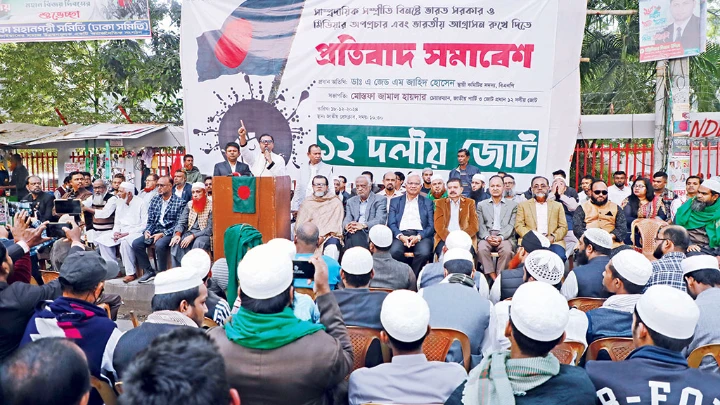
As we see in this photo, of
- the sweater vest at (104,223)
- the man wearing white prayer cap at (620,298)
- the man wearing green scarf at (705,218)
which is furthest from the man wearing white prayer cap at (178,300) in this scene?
the sweater vest at (104,223)

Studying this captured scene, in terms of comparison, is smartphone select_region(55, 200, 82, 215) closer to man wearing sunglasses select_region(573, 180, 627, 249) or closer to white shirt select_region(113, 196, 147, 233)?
white shirt select_region(113, 196, 147, 233)

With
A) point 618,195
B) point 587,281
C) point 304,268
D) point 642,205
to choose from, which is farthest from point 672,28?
point 304,268

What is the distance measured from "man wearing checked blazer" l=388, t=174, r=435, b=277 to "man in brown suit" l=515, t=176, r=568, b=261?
1.07 m

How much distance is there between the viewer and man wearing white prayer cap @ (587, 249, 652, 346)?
3238mm

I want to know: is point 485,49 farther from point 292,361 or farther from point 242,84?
point 292,361

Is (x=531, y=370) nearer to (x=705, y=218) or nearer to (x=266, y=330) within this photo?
(x=266, y=330)

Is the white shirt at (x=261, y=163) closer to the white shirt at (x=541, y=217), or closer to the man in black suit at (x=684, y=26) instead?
the white shirt at (x=541, y=217)

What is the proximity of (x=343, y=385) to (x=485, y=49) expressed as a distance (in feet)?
22.3

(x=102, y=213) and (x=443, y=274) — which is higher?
(x=102, y=213)

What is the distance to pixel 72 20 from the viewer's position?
34.1 ft

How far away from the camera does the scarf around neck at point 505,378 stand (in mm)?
1983

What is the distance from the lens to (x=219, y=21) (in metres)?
9.44

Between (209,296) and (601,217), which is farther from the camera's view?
(601,217)

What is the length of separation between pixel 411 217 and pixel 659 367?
512cm
